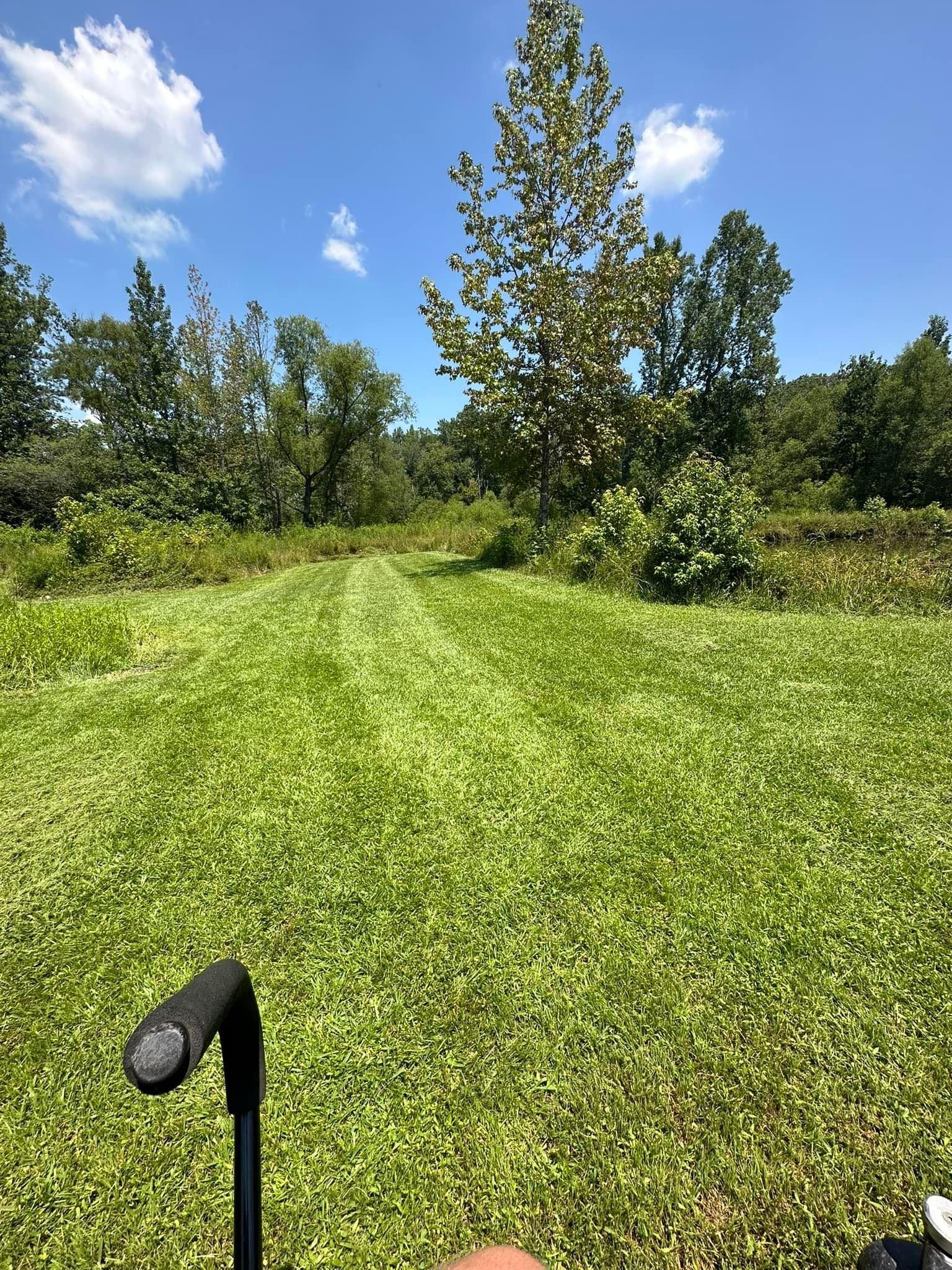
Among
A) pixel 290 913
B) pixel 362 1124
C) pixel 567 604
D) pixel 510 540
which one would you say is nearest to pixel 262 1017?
pixel 290 913

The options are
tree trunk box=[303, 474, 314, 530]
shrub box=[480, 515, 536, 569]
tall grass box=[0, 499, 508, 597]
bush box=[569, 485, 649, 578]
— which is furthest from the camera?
tree trunk box=[303, 474, 314, 530]

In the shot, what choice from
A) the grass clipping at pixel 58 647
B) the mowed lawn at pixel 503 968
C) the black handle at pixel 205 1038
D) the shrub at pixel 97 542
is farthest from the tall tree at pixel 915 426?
the black handle at pixel 205 1038

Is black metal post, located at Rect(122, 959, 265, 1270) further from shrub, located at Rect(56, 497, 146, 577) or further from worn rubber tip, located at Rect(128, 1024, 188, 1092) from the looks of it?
shrub, located at Rect(56, 497, 146, 577)

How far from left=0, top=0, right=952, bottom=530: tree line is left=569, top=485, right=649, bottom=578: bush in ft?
5.41

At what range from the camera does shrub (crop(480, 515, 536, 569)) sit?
38.2 feet

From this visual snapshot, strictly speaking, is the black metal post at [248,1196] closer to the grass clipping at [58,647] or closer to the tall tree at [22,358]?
the grass clipping at [58,647]

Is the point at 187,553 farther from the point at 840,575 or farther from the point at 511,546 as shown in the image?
the point at 840,575

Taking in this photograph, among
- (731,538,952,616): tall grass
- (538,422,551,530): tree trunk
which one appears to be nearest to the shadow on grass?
(538,422,551,530): tree trunk

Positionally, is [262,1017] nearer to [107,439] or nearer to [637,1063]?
[637,1063]

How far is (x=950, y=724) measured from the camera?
10.4 ft

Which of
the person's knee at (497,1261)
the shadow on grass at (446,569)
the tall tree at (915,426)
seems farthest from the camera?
the tall tree at (915,426)

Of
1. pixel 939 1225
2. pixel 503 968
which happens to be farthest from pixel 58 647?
pixel 939 1225

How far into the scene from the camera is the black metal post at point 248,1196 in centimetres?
74

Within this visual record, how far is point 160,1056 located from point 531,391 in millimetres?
12320
